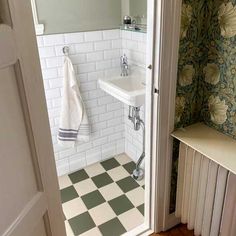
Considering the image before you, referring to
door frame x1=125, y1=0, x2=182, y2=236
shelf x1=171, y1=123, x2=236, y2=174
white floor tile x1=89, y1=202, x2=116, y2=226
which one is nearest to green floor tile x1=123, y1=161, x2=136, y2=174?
white floor tile x1=89, y1=202, x2=116, y2=226

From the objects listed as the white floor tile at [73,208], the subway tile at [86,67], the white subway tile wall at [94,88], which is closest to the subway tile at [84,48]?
the white subway tile wall at [94,88]

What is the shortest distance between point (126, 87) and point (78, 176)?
935 millimetres

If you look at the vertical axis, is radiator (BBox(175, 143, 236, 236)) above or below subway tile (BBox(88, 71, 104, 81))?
below

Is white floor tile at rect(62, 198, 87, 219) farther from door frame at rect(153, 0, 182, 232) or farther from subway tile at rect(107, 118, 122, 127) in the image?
subway tile at rect(107, 118, 122, 127)

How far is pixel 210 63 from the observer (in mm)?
1334

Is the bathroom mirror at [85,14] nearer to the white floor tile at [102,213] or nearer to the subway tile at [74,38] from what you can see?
the subway tile at [74,38]

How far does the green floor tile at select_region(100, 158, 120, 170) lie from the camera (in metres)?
2.45

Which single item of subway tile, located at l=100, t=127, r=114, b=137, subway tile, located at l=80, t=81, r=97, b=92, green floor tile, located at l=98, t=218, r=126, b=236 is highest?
subway tile, located at l=80, t=81, r=97, b=92

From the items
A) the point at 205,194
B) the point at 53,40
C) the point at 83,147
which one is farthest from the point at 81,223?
the point at 53,40

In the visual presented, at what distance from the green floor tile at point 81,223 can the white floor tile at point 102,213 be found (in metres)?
0.03

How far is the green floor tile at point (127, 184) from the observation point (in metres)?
2.16

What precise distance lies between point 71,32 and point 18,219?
1562mm

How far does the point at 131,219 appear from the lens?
1.86m

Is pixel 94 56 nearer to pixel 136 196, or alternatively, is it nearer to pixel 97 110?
pixel 97 110
